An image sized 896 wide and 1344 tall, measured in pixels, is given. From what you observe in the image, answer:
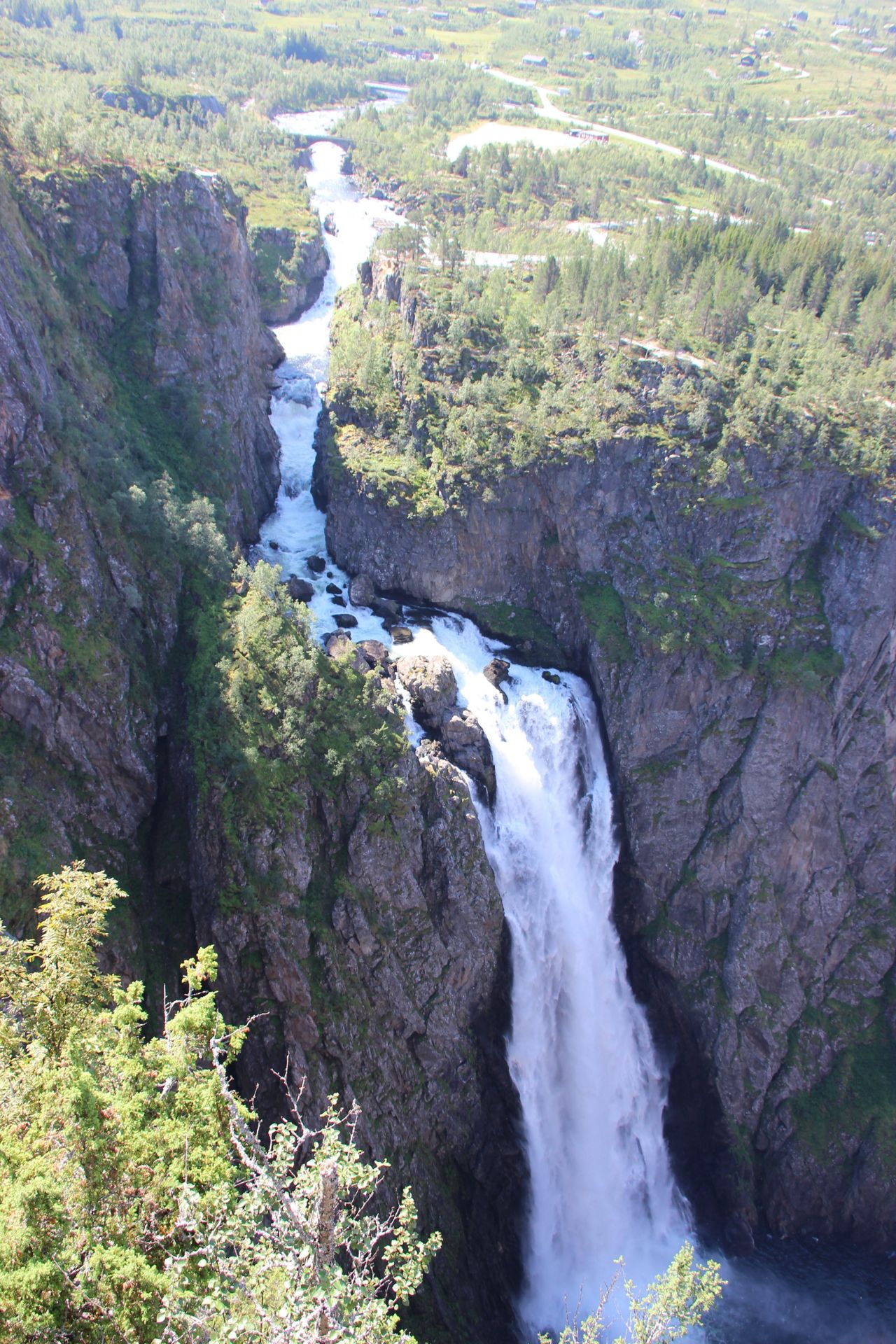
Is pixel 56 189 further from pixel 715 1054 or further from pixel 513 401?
pixel 715 1054

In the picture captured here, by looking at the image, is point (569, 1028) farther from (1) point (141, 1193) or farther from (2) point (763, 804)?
(1) point (141, 1193)

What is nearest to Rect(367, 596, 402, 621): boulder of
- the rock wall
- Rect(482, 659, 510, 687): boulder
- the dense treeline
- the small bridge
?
Rect(482, 659, 510, 687): boulder

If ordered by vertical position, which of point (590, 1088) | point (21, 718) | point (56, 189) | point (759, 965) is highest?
point (56, 189)

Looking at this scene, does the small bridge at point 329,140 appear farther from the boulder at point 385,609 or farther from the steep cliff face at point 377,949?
the steep cliff face at point 377,949

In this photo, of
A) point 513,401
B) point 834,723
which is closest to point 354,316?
point 513,401

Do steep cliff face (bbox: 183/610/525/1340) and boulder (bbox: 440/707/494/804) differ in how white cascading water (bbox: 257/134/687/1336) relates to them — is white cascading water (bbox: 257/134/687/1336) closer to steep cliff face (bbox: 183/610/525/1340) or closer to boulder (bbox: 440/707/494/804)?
boulder (bbox: 440/707/494/804)

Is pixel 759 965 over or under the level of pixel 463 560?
under

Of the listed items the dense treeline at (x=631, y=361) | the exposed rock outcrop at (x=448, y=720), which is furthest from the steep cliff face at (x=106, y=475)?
the exposed rock outcrop at (x=448, y=720)
